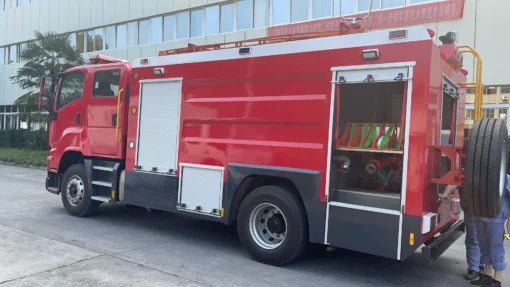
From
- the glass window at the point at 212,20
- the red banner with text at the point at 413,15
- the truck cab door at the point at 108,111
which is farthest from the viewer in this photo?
the glass window at the point at 212,20

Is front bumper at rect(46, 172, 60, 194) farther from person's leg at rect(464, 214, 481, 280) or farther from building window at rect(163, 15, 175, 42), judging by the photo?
building window at rect(163, 15, 175, 42)

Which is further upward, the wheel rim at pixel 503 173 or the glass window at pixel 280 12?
the glass window at pixel 280 12

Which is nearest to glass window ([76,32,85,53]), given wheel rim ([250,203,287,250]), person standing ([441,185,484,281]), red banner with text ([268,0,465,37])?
red banner with text ([268,0,465,37])

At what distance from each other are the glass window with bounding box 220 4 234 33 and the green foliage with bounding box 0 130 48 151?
12.2m

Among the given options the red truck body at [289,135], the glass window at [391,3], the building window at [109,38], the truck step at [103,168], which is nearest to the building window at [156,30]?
the building window at [109,38]

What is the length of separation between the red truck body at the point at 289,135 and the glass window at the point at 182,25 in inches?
544

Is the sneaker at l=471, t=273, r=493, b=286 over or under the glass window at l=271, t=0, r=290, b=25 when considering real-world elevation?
under

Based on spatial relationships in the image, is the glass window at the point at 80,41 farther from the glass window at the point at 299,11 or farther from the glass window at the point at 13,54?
the glass window at the point at 299,11

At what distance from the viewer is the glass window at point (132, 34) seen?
22641mm

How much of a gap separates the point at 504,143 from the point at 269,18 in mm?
14221

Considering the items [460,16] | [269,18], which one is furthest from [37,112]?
[460,16]

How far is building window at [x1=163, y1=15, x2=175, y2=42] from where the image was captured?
69.3 feet

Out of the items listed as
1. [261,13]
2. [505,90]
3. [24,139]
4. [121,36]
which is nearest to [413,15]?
[505,90]

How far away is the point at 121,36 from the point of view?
23375 mm
